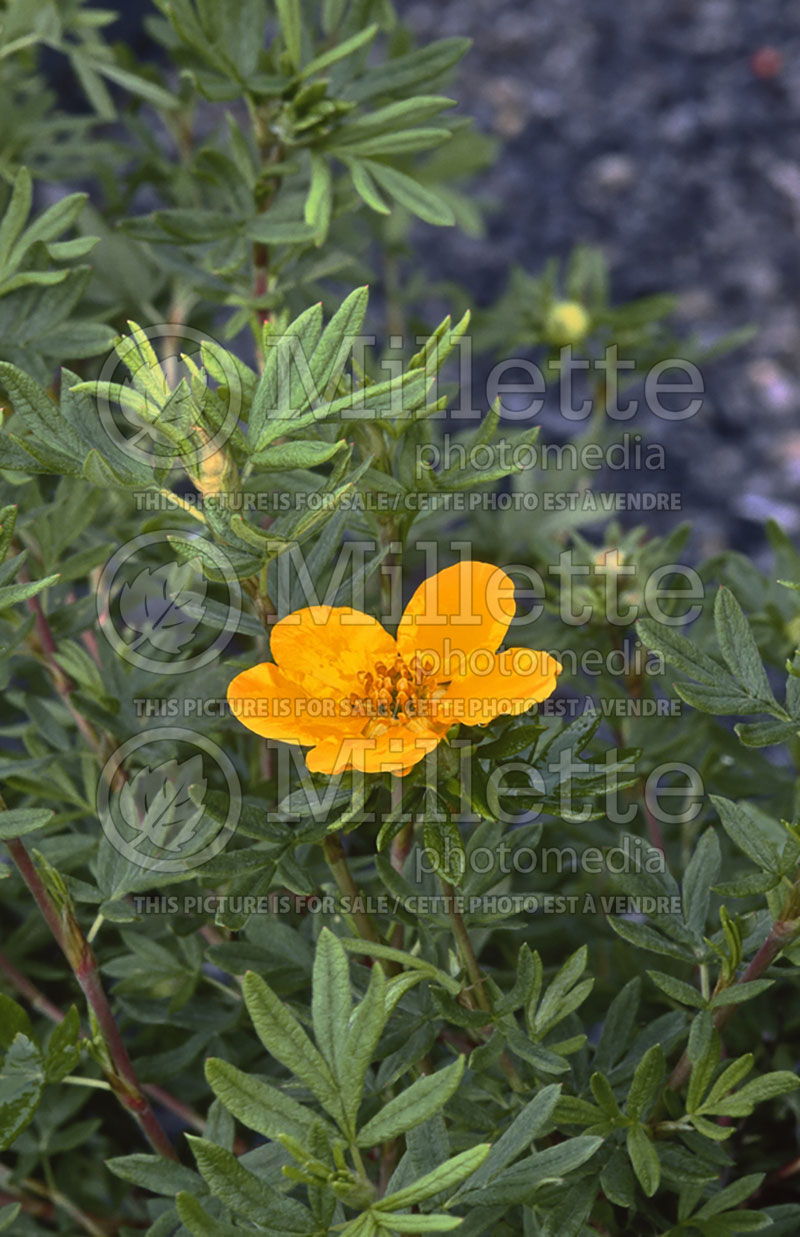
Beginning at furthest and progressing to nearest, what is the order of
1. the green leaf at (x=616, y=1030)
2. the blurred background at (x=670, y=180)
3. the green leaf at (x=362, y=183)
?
the blurred background at (x=670, y=180) < the green leaf at (x=362, y=183) < the green leaf at (x=616, y=1030)

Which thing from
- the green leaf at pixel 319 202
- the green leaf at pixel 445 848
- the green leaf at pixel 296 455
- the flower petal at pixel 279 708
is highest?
the green leaf at pixel 319 202

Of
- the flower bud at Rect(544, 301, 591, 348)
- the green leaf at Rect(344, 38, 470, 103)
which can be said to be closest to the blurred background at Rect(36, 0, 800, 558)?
the flower bud at Rect(544, 301, 591, 348)

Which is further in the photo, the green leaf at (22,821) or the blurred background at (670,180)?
the blurred background at (670,180)

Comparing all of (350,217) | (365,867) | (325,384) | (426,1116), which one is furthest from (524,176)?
(426,1116)

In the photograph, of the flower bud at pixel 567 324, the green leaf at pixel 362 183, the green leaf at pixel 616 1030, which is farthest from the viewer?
the flower bud at pixel 567 324

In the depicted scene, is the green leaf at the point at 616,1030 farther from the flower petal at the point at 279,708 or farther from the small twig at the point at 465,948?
the flower petal at the point at 279,708

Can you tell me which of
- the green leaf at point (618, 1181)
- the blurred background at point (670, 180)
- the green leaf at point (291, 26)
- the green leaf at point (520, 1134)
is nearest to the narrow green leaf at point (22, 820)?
the green leaf at point (520, 1134)

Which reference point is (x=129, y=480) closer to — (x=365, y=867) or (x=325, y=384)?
(x=325, y=384)

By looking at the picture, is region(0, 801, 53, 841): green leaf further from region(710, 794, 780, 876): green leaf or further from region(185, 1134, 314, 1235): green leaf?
region(710, 794, 780, 876): green leaf
